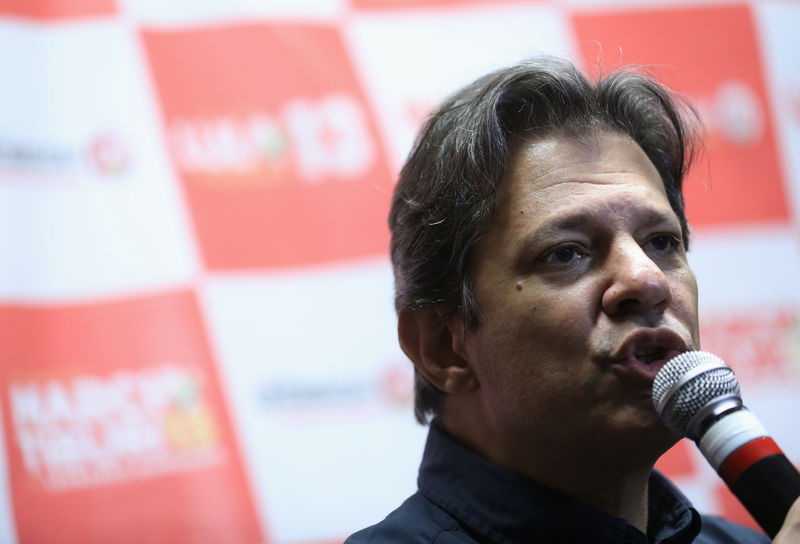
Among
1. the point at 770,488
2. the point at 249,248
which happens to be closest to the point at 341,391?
the point at 249,248

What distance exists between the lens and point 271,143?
2.87 meters

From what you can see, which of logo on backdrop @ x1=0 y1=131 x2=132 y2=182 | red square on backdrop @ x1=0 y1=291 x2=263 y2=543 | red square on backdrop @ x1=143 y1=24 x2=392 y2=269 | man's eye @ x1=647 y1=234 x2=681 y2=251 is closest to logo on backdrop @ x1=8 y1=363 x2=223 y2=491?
red square on backdrop @ x1=0 y1=291 x2=263 y2=543

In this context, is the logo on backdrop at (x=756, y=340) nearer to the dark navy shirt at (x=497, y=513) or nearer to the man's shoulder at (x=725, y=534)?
the man's shoulder at (x=725, y=534)

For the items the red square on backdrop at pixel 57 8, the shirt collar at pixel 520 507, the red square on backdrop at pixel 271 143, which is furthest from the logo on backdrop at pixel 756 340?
the red square on backdrop at pixel 57 8

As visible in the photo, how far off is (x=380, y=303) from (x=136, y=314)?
0.71 meters

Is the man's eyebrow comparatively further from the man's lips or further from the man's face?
the man's lips

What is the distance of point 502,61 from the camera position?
311 cm

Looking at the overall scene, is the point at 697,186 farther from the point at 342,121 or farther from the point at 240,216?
the point at 240,216

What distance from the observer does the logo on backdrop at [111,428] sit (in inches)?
97.6

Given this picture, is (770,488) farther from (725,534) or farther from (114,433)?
(114,433)

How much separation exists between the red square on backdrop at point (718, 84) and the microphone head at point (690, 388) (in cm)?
193

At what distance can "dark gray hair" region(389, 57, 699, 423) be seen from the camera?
5.36ft

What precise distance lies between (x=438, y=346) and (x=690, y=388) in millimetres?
577

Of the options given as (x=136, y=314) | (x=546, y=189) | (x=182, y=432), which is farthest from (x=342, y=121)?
(x=546, y=189)
